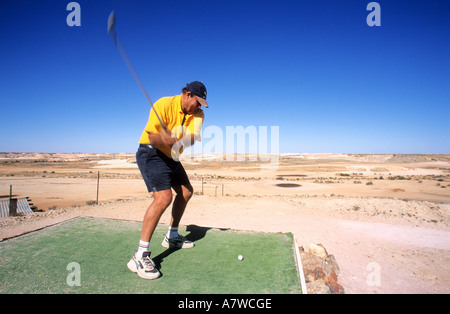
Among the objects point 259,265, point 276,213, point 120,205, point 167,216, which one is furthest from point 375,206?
point 120,205

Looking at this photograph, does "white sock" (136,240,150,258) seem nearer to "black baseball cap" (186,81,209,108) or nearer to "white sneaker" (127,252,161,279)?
"white sneaker" (127,252,161,279)

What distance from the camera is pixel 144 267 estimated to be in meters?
2.72

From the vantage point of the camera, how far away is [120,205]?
1259 cm

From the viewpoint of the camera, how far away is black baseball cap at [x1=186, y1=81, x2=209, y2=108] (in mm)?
3006

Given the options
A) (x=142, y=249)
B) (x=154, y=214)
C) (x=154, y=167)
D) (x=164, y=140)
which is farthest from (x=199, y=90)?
(x=142, y=249)

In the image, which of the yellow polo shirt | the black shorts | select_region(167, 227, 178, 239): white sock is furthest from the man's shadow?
the yellow polo shirt

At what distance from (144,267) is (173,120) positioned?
1782 millimetres

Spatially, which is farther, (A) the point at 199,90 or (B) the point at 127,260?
(B) the point at 127,260

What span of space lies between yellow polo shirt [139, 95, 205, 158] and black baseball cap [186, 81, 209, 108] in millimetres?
217

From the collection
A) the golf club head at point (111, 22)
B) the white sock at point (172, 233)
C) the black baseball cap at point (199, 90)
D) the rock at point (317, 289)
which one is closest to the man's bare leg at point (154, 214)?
the white sock at point (172, 233)

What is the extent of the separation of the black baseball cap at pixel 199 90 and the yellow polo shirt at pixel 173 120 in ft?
0.71

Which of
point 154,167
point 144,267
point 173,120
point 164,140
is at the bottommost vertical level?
point 144,267

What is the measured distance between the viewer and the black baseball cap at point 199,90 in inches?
118

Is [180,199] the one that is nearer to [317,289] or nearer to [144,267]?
[144,267]
